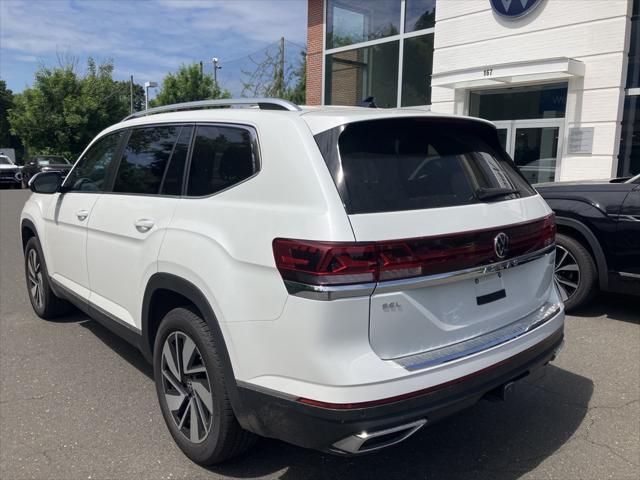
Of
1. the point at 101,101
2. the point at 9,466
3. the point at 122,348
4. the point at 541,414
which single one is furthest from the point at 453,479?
the point at 101,101

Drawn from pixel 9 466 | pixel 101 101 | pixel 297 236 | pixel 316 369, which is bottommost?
pixel 9 466

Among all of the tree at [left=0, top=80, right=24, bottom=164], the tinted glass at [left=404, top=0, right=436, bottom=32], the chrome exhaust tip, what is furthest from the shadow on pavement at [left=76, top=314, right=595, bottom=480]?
the tree at [left=0, top=80, right=24, bottom=164]

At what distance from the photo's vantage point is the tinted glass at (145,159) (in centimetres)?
325

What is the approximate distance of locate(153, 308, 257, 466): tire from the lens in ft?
8.33

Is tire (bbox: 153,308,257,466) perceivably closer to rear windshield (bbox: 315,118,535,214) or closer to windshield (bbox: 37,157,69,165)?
rear windshield (bbox: 315,118,535,214)

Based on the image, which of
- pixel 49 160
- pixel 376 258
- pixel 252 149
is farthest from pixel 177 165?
pixel 49 160

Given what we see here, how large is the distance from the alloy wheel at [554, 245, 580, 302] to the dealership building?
6225 mm

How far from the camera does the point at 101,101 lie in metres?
32.8

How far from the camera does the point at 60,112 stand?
31.8 metres

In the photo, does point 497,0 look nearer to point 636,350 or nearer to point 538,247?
point 636,350

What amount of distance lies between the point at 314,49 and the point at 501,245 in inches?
596

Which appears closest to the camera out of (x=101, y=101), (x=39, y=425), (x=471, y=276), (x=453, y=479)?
(x=471, y=276)

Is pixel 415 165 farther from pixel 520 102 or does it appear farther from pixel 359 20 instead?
pixel 359 20

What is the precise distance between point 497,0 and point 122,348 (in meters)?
11.1
